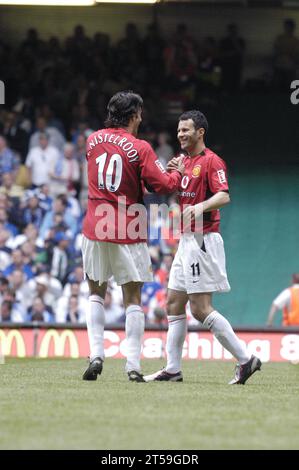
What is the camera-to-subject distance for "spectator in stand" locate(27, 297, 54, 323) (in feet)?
61.1

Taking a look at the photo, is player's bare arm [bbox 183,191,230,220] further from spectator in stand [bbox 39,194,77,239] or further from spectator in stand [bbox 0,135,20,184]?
spectator in stand [bbox 0,135,20,184]

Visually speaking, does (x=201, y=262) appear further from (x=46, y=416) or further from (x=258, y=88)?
(x=258, y=88)

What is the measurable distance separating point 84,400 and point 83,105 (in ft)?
48.7

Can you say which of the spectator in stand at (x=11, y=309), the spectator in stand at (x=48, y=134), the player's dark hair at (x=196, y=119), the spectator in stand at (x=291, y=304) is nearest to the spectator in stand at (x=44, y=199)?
the spectator in stand at (x=48, y=134)

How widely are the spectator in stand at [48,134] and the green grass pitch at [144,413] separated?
1163cm

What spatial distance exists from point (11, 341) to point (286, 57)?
10.1 meters

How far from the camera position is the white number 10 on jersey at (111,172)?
9.34 meters

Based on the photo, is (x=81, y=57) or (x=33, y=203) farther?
(x=81, y=57)

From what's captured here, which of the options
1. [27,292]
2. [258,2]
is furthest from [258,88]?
[27,292]

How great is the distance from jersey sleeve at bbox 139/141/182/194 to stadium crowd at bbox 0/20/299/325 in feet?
31.4

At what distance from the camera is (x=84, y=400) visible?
7914mm

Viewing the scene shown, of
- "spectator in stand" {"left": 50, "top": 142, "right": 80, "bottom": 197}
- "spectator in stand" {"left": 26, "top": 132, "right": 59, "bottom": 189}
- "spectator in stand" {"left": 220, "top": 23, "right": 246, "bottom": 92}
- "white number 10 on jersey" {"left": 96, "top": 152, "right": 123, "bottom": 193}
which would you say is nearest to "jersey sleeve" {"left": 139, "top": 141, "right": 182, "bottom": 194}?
"white number 10 on jersey" {"left": 96, "top": 152, "right": 123, "bottom": 193}

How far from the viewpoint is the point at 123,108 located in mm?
9492

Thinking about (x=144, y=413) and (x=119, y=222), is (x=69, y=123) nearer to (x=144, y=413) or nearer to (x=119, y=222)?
(x=119, y=222)
